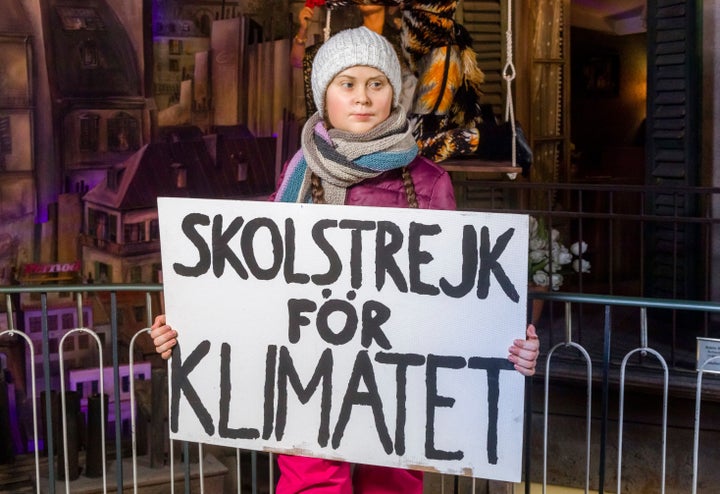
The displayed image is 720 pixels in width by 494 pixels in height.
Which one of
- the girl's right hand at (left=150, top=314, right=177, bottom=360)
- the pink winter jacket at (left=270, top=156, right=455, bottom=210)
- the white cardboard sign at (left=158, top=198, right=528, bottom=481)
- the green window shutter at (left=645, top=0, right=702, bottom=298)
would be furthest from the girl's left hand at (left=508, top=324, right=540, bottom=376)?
the green window shutter at (left=645, top=0, right=702, bottom=298)

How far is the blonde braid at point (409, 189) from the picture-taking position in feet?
8.89

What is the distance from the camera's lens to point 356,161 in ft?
8.66

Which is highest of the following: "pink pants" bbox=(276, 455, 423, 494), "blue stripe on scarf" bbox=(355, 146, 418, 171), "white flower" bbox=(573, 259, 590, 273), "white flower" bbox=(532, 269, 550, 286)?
"blue stripe on scarf" bbox=(355, 146, 418, 171)

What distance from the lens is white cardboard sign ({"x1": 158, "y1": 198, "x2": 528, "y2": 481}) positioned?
2.52m

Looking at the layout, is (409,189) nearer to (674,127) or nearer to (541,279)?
(541,279)

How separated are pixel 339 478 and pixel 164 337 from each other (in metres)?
0.64

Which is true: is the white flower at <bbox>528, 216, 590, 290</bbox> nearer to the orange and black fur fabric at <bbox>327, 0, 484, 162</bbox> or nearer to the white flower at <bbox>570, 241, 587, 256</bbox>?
the white flower at <bbox>570, 241, 587, 256</bbox>

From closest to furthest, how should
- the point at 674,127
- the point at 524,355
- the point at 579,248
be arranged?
the point at 524,355, the point at 674,127, the point at 579,248

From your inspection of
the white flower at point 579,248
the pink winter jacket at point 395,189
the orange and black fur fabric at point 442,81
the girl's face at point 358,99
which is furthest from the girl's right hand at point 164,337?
the white flower at point 579,248

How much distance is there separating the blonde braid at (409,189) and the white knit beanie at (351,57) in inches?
10.7

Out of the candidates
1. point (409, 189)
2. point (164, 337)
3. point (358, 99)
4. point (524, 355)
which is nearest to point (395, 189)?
point (409, 189)

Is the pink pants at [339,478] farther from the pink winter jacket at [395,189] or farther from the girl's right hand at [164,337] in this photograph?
the pink winter jacket at [395,189]

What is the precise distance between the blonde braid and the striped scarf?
0.20 feet

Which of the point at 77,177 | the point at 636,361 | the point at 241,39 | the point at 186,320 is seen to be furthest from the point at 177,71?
the point at 186,320
